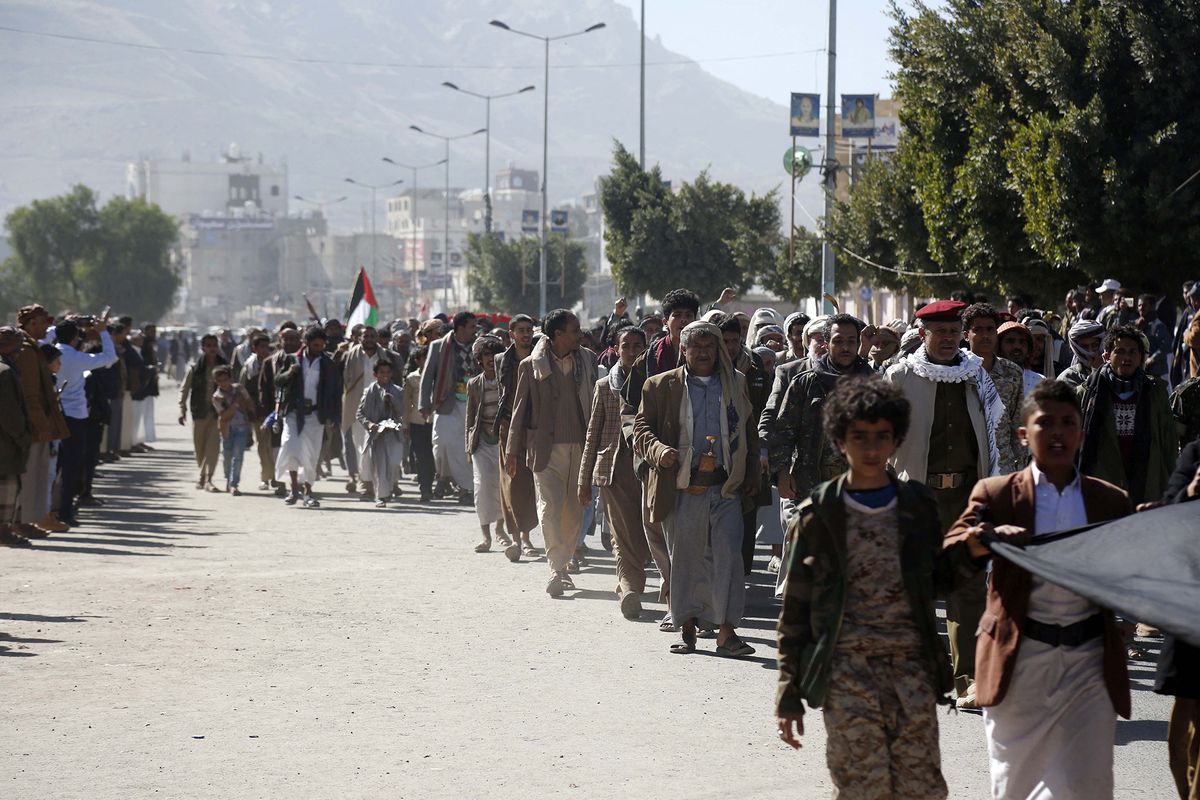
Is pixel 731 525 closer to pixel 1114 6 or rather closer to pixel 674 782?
pixel 674 782

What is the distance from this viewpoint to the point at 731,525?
9047 mm

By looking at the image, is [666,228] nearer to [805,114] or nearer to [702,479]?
[805,114]

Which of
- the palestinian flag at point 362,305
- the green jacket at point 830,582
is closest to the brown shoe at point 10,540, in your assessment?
the green jacket at point 830,582

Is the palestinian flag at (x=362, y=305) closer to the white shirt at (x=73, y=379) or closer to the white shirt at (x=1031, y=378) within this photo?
the white shirt at (x=73, y=379)

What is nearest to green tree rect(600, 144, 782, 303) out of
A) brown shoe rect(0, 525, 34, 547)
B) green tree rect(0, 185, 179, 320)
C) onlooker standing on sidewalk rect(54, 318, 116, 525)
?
onlooker standing on sidewalk rect(54, 318, 116, 525)

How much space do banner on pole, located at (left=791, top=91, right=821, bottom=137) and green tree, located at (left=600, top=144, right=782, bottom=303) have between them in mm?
19034

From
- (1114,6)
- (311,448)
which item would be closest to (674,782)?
(311,448)

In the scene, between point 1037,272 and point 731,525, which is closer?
point 731,525

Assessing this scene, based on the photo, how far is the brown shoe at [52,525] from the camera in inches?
589

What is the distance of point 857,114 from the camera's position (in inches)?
1395

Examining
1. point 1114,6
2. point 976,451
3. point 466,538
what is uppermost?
point 1114,6

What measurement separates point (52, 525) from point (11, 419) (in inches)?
107

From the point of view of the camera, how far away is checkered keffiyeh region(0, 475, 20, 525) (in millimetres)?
13062

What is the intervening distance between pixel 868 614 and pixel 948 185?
70.1ft
